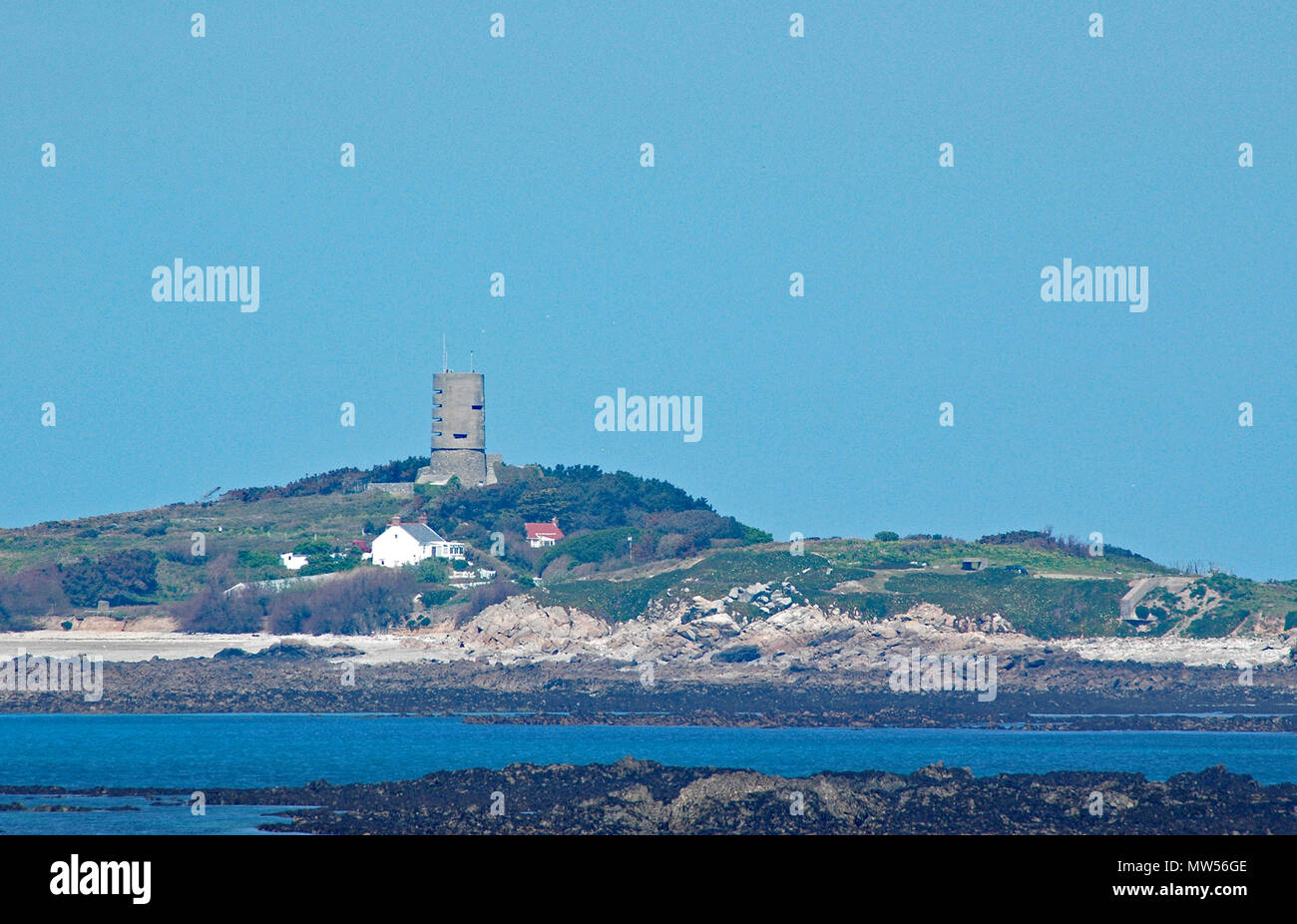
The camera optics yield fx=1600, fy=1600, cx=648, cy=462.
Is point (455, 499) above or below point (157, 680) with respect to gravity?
above

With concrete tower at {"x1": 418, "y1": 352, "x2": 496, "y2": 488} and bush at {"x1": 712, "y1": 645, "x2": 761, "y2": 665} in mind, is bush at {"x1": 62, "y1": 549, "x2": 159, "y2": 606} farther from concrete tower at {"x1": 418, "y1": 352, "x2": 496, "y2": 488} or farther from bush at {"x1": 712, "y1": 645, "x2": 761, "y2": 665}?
bush at {"x1": 712, "y1": 645, "x2": 761, "y2": 665}

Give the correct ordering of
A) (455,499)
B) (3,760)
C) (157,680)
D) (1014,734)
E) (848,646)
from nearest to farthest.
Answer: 1. (3,760)
2. (1014,734)
3. (157,680)
4. (848,646)
5. (455,499)

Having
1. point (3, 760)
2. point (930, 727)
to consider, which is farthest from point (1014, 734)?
point (3, 760)

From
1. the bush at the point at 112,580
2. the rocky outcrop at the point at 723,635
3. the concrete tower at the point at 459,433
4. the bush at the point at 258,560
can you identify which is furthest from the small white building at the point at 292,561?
the concrete tower at the point at 459,433

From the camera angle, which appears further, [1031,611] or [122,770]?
[1031,611]

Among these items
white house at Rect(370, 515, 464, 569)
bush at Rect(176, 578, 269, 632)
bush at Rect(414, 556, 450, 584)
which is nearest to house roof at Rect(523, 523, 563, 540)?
white house at Rect(370, 515, 464, 569)

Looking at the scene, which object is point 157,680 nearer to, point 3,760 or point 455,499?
point 3,760
